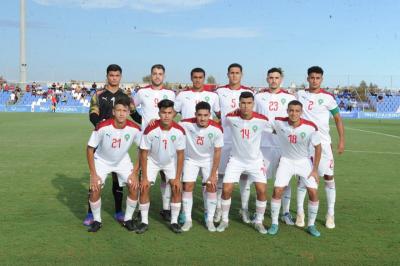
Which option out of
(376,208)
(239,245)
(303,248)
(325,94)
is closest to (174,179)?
(239,245)

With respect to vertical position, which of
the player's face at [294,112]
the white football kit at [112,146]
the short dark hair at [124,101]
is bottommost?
the white football kit at [112,146]

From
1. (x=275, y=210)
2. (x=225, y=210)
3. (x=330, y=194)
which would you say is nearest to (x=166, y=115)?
(x=225, y=210)

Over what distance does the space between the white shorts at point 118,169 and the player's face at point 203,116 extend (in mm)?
1117

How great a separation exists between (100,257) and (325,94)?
11.9ft

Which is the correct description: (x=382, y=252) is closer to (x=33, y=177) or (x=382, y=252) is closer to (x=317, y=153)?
(x=317, y=153)

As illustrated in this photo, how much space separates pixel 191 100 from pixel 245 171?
1285 mm

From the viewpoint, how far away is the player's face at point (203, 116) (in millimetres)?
5453

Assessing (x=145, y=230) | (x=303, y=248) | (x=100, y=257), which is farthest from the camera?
(x=145, y=230)

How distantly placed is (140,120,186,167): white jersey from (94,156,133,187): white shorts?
39 cm

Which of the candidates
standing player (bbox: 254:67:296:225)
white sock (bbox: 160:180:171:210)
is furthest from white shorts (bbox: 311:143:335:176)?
white sock (bbox: 160:180:171:210)

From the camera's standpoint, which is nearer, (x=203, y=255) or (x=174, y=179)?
(x=203, y=255)

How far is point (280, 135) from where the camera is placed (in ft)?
18.7

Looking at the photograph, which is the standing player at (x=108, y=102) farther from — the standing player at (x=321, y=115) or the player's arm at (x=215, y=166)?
the standing player at (x=321, y=115)

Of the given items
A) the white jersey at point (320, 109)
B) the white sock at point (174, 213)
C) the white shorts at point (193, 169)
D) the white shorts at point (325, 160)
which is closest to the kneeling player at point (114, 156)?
the white sock at point (174, 213)
